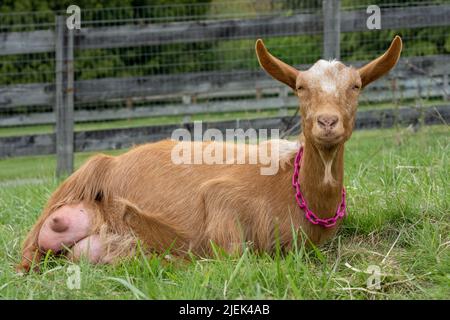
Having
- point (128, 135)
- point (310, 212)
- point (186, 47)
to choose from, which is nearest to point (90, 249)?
point (310, 212)

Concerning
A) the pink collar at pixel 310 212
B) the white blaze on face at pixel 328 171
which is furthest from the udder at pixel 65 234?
the white blaze on face at pixel 328 171

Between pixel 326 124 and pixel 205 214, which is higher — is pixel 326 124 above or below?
above

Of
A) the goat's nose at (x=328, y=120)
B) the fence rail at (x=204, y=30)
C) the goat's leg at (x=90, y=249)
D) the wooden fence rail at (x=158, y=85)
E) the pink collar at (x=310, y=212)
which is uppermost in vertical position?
the fence rail at (x=204, y=30)

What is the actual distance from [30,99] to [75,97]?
0.58m

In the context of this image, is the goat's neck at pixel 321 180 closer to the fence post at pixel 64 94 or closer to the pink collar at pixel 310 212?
the pink collar at pixel 310 212

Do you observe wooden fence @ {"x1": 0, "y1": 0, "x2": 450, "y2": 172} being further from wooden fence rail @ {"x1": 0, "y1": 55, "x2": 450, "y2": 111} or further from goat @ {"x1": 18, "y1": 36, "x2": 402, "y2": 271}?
goat @ {"x1": 18, "y1": 36, "x2": 402, "y2": 271}

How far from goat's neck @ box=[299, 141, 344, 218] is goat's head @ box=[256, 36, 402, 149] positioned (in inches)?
4.7

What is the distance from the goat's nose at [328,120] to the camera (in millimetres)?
3291

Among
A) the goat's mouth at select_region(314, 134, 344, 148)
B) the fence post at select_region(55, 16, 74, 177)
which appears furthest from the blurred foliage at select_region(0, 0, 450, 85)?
the goat's mouth at select_region(314, 134, 344, 148)

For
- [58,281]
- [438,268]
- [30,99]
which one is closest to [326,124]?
[438,268]

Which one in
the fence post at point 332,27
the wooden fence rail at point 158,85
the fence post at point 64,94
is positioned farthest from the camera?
the wooden fence rail at point 158,85

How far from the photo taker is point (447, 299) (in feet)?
10.2

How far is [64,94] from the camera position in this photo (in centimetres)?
825

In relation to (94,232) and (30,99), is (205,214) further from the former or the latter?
(30,99)
